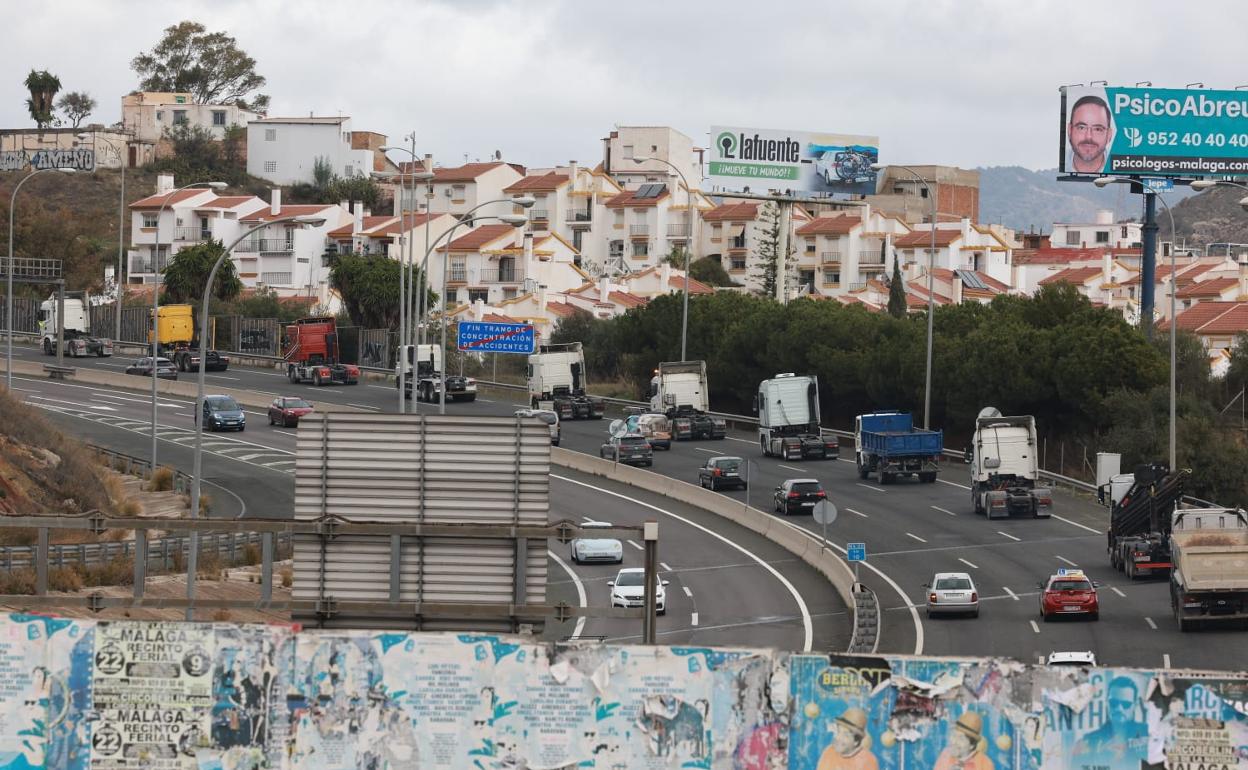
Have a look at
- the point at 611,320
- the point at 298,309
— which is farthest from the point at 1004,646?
the point at 298,309

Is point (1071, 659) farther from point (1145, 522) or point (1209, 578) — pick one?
point (1145, 522)

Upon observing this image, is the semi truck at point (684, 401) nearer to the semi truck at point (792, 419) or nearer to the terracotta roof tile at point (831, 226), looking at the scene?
the semi truck at point (792, 419)

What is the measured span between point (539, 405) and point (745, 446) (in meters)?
10.4

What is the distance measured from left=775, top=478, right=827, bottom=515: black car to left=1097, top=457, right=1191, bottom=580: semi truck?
11.3m

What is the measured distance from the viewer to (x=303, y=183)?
569 feet

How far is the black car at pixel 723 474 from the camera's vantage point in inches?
2522

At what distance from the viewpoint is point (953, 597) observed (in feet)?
141

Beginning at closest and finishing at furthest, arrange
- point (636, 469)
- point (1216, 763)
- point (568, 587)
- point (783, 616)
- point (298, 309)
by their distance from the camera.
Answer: point (1216, 763)
point (783, 616)
point (568, 587)
point (636, 469)
point (298, 309)

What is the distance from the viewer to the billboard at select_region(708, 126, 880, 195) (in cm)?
12125

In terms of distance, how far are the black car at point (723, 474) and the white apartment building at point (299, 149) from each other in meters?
113

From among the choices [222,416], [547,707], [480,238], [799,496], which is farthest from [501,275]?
[547,707]

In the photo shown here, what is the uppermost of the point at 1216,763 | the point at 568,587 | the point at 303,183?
the point at 303,183

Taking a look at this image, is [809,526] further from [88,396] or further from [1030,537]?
[88,396]

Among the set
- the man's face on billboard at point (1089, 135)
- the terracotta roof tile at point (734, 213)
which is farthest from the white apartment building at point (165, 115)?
the man's face on billboard at point (1089, 135)
